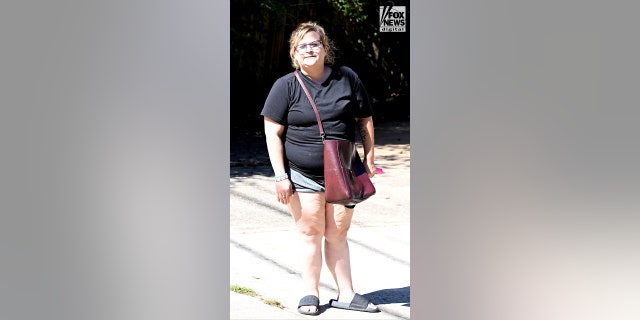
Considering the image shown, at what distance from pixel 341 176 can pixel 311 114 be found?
1.44 ft

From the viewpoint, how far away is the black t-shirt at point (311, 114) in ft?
19.2

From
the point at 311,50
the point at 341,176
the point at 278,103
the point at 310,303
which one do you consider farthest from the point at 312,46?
the point at 310,303

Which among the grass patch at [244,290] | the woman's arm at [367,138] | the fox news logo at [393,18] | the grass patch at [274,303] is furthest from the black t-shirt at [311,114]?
the fox news logo at [393,18]

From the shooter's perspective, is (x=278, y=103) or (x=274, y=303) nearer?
(x=278, y=103)

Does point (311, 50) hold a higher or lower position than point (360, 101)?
higher

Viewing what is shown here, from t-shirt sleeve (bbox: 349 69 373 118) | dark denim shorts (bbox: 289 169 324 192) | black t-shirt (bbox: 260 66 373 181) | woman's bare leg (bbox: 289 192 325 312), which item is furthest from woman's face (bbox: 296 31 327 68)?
woman's bare leg (bbox: 289 192 325 312)

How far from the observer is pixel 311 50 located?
5.87 m

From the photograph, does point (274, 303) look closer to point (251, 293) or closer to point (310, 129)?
point (251, 293)

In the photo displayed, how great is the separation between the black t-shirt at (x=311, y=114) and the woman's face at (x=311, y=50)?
0.12m

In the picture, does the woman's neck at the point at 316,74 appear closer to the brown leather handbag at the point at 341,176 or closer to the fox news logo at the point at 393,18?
the brown leather handbag at the point at 341,176
